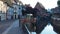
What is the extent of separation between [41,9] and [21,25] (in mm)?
1748

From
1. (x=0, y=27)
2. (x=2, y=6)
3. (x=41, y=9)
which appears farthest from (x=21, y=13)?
(x=41, y=9)

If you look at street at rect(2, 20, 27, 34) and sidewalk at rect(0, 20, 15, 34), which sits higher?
sidewalk at rect(0, 20, 15, 34)

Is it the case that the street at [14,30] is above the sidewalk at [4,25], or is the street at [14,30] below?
below

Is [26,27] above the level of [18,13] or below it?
below

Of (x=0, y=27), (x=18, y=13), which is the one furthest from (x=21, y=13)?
(x=0, y=27)

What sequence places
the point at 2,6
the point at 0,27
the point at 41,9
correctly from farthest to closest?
the point at 41,9 → the point at 0,27 → the point at 2,6

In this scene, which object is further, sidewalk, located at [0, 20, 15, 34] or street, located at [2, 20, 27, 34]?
sidewalk, located at [0, 20, 15, 34]

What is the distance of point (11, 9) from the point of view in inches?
190

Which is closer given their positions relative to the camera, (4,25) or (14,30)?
(14,30)

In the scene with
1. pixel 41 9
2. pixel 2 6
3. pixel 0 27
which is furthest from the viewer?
pixel 41 9

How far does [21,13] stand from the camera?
4.75 meters

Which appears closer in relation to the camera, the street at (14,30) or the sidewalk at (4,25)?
the street at (14,30)

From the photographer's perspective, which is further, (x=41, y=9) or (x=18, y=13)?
(x=41, y=9)

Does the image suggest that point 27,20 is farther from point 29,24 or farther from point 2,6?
point 2,6
